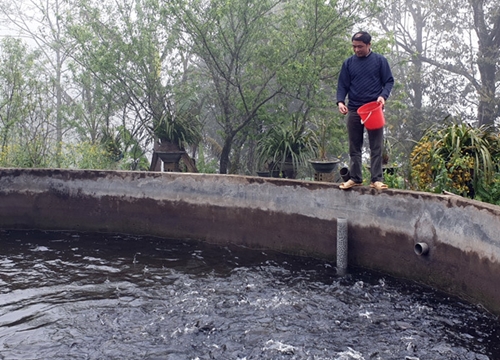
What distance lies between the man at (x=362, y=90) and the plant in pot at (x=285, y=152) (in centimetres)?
232

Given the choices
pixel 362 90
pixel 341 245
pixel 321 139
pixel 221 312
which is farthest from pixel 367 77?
pixel 221 312

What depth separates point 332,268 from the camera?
19.0ft

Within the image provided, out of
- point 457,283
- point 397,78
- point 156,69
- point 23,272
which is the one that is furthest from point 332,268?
point 397,78

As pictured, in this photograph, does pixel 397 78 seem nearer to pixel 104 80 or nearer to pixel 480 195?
pixel 104 80

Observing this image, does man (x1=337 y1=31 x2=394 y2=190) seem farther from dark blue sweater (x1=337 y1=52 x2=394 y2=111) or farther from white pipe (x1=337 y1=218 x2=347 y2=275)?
white pipe (x1=337 y1=218 x2=347 y2=275)

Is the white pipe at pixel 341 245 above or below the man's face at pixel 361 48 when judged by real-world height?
below

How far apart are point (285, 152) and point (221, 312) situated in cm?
406

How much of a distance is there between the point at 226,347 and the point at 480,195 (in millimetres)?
3066

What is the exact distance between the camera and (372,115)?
5473mm

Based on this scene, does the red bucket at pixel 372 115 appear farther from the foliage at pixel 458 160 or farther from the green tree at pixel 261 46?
the green tree at pixel 261 46

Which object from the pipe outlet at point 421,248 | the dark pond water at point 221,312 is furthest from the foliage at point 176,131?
the pipe outlet at point 421,248

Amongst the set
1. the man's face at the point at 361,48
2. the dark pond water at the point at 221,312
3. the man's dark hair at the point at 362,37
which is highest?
the man's dark hair at the point at 362,37

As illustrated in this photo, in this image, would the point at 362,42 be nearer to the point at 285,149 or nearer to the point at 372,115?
the point at 372,115

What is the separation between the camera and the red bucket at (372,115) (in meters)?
5.44
